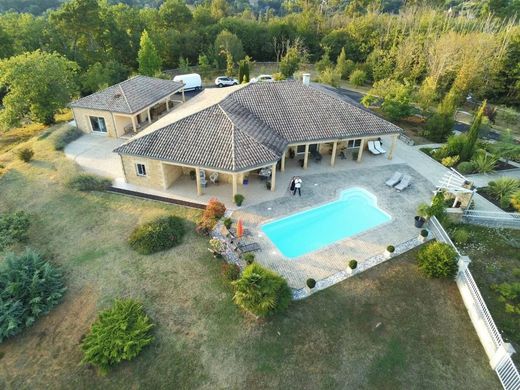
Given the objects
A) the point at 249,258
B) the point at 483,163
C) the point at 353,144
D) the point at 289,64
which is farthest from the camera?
the point at 289,64

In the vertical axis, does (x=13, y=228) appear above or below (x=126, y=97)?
below

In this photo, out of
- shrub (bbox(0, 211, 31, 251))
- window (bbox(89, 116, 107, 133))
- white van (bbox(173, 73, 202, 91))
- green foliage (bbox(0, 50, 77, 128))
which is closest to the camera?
shrub (bbox(0, 211, 31, 251))

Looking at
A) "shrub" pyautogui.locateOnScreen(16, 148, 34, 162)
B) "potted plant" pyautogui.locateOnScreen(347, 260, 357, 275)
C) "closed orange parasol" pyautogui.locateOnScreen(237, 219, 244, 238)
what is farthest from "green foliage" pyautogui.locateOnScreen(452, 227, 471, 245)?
"shrub" pyautogui.locateOnScreen(16, 148, 34, 162)

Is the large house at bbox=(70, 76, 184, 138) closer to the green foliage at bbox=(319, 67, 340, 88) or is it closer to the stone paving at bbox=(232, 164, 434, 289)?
the stone paving at bbox=(232, 164, 434, 289)

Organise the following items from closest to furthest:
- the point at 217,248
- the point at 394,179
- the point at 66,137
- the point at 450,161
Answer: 1. the point at 217,248
2. the point at 394,179
3. the point at 450,161
4. the point at 66,137

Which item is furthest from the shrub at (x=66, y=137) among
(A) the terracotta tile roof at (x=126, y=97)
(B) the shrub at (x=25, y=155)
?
(A) the terracotta tile roof at (x=126, y=97)

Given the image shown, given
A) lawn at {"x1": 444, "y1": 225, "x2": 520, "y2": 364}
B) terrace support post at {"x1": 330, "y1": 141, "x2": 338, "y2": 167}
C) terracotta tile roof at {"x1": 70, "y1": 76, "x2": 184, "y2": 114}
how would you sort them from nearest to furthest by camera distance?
lawn at {"x1": 444, "y1": 225, "x2": 520, "y2": 364}, terrace support post at {"x1": 330, "y1": 141, "x2": 338, "y2": 167}, terracotta tile roof at {"x1": 70, "y1": 76, "x2": 184, "y2": 114}

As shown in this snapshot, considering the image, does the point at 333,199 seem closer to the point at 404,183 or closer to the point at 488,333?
the point at 404,183

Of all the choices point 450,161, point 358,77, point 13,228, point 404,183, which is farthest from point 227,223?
point 358,77
